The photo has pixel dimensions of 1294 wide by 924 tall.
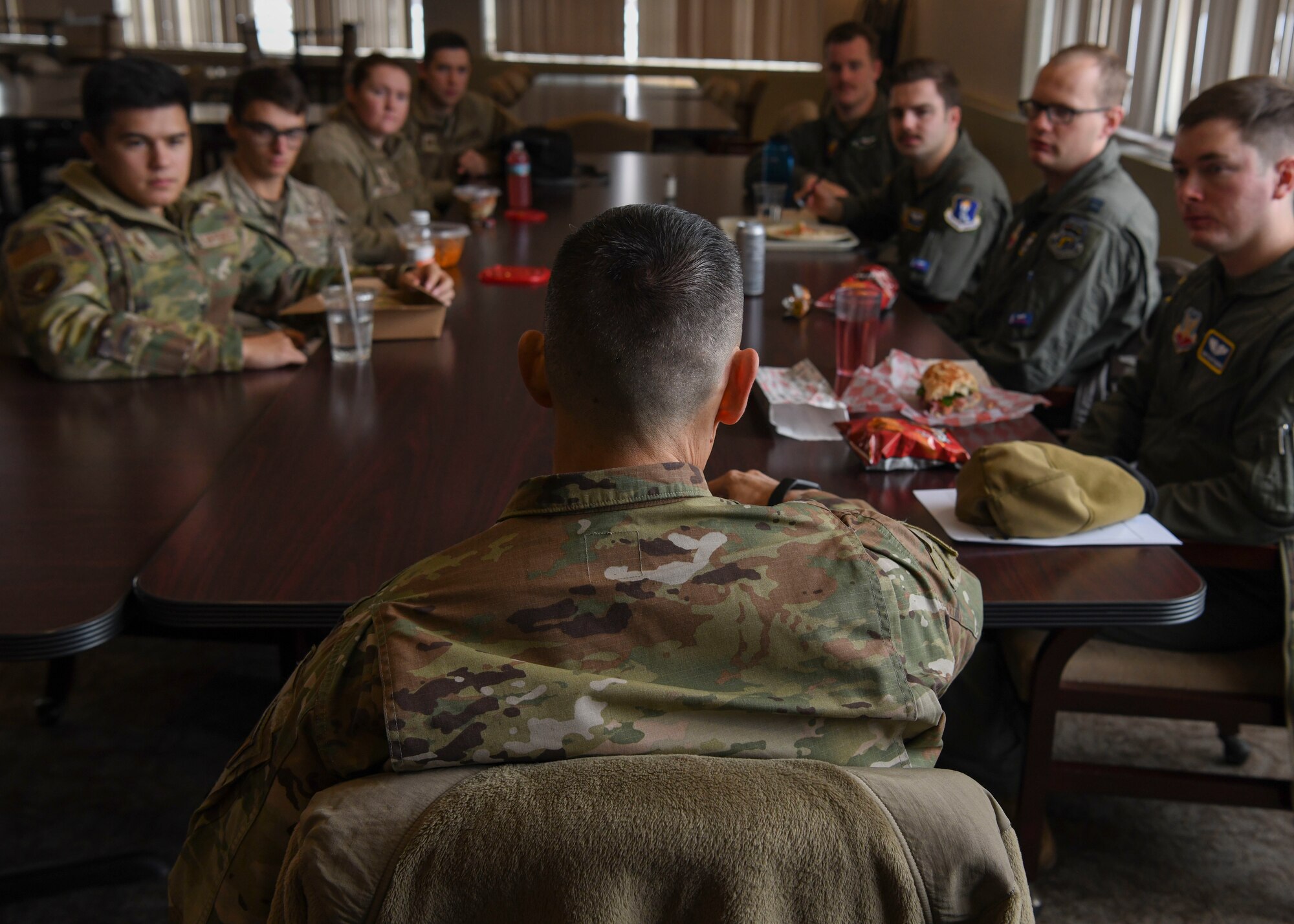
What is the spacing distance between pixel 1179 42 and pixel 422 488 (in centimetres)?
394

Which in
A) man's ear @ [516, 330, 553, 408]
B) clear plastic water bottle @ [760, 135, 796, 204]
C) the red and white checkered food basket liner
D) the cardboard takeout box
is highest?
clear plastic water bottle @ [760, 135, 796, 204]

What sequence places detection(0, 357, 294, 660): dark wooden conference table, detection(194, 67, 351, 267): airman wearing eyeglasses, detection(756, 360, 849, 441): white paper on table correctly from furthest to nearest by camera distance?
1. detection(194, 67, 351, 267): airman wearing eyeglasses
2. detection(756, 360, 849, 441): white paper on table
3. detection(0, 357, 294, 660): dark wooden conference table

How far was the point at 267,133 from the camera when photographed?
2.80m

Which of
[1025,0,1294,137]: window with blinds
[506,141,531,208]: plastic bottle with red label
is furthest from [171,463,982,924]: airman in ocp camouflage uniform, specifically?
[1025,0,1294,137]: window with blinds

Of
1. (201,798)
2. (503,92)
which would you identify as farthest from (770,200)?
(503,92)

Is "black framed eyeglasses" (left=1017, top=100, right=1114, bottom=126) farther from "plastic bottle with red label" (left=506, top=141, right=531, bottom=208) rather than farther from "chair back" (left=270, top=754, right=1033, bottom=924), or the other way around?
"chair back" (left=270, top=754, right=1033, bottom=924)

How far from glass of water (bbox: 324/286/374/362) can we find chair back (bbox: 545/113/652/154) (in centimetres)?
364

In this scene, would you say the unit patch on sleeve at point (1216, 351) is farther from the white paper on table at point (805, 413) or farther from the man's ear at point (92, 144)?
the man's ear at point (92, 144)

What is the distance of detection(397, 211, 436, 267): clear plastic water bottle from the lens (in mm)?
2568

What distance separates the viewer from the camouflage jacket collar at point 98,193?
7.13ft

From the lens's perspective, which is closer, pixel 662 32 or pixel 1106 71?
pixel 1106 71

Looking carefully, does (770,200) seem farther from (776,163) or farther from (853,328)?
(853,328)

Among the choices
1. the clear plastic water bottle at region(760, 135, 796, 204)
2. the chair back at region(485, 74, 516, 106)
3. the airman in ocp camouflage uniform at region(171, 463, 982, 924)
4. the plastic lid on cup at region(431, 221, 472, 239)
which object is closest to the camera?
the airman in ocp camouflage uniform at region(171, 463, 982, 924)

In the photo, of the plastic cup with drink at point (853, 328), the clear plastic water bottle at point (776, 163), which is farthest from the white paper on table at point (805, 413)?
the clear plastic water bottle at point (776, 163)
